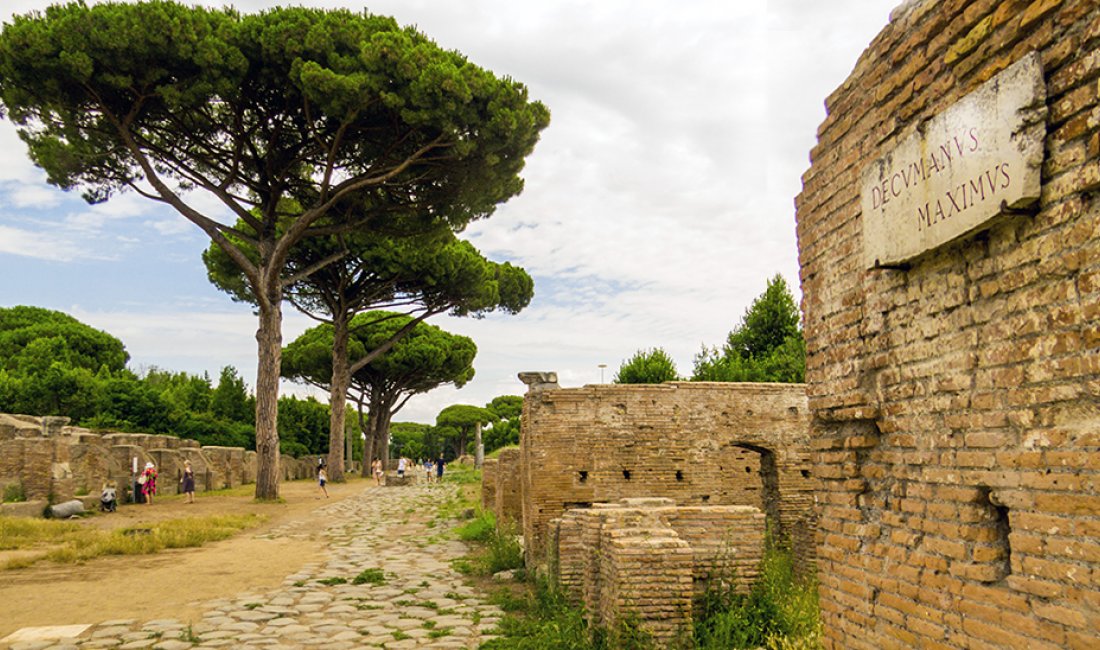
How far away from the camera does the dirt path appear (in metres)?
8.03

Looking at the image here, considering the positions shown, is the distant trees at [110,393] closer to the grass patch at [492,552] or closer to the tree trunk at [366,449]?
the tree trunk at [366,449]

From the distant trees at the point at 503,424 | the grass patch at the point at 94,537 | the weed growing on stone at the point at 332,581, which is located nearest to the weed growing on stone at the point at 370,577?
the weed growing on stone at the point at 332,581

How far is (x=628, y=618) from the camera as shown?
604 centimetres

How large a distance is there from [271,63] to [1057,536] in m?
17.0

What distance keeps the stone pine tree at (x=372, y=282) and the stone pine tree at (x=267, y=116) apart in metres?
6.14

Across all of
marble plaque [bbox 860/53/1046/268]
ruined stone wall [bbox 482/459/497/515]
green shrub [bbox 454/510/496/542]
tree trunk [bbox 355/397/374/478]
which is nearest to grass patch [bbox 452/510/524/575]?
green shrub [bbox 454/510/496/542]

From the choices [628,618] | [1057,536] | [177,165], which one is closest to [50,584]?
[628,618]

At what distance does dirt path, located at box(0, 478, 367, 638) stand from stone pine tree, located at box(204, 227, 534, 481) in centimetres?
1173

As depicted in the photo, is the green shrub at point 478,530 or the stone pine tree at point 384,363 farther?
the stone pine tree at point 384,363

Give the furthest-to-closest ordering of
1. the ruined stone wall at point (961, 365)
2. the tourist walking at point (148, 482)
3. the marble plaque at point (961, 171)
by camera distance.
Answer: the tourist walking at point (148, 482) → the marble plaque at point (961, 171) → the ruined stone wall at point (961, 365)

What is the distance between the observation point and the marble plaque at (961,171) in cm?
227

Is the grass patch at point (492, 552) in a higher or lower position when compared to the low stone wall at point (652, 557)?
lower

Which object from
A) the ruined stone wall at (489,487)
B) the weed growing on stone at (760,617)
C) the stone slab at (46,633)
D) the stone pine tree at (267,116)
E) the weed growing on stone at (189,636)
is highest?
the stone pine tree at (267,116)

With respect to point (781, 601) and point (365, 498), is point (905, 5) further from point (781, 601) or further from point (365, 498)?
point (365, 498)
